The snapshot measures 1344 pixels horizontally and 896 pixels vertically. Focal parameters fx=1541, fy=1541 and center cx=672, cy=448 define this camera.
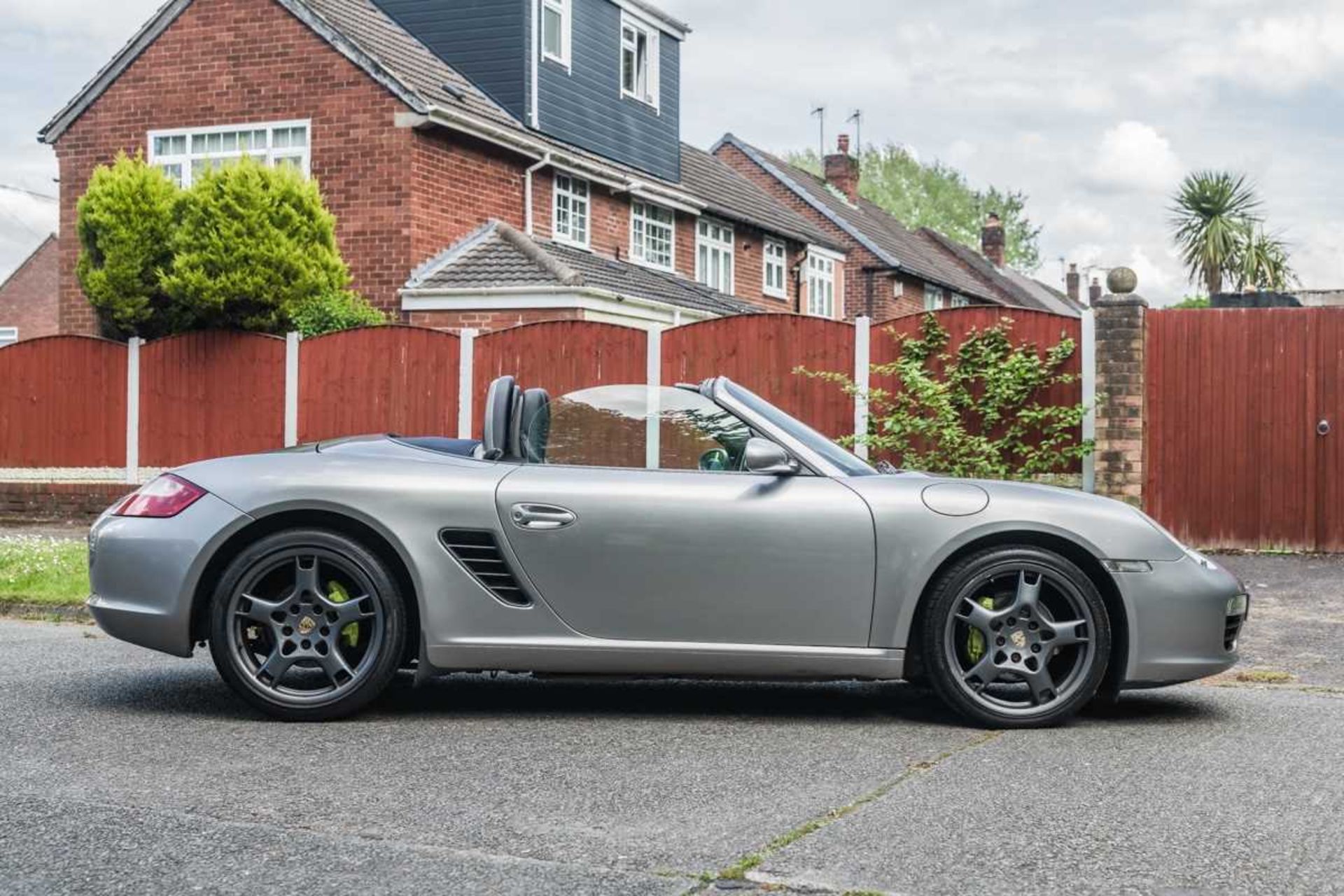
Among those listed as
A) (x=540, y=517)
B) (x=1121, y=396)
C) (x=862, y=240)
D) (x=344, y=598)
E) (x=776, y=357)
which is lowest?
(x=344, y=598)

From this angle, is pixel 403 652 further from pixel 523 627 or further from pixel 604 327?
pixel 604 327

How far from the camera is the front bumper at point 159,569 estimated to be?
18.3 feet

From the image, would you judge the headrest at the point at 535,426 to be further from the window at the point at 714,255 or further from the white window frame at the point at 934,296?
the white window frame at the point at 934,296

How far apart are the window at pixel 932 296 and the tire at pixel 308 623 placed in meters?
38.4

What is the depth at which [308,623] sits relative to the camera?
5547 millimetres

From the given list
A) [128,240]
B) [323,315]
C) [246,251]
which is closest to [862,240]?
[323,315]

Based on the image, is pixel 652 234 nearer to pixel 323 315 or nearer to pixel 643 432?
pixel 323 315

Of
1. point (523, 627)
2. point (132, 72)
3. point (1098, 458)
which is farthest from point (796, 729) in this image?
point (132, 72)

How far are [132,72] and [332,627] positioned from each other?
1873cm

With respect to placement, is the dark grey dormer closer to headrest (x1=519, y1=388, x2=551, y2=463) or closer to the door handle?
headrest (x1=519, y1=388, x2=551, y2=463)

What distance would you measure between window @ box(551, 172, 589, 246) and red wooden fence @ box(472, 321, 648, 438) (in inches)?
357

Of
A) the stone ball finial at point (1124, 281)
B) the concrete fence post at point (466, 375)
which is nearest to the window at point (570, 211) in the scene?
the concrete fence post at point (466, 375)

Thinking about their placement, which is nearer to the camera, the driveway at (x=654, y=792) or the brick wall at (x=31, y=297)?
the driveway at (x=654, y=792)

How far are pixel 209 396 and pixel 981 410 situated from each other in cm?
804
